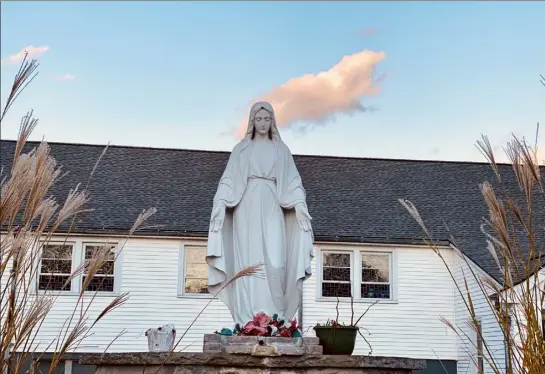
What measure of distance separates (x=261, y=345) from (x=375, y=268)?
514 inches

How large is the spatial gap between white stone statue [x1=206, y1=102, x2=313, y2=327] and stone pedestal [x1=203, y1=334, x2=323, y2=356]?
530 millimetres

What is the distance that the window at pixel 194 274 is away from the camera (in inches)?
696

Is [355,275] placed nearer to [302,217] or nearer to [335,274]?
[335,274]

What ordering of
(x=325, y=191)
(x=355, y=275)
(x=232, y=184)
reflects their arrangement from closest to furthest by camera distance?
1. (x=232, y=184)
2. (x=355, y=275)
3. (x=325, y=191)

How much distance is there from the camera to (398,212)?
1933 centimetres

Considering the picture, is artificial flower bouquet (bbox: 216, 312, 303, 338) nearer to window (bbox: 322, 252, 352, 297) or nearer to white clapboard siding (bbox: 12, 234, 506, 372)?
white clapboard siding (bbox: 12, 234, 506, 372)

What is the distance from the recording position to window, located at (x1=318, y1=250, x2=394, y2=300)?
713 inches

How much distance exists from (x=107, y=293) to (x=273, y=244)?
11642 millimetres

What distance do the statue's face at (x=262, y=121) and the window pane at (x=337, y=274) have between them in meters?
11.8

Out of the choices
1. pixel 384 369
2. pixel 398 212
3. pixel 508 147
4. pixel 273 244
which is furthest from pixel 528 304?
pixel 398 212

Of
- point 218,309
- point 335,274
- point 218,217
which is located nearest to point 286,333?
point 218,217

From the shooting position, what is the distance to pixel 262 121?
6.63 meters

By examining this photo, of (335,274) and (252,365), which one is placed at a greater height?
(335,274)

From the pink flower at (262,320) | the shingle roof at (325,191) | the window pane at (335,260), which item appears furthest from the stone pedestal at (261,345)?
the window pane at (335,260)
